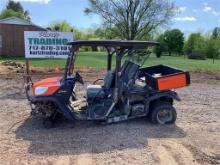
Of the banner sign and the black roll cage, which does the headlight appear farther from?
the banner sign

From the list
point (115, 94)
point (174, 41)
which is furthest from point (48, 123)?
point (174, 41)

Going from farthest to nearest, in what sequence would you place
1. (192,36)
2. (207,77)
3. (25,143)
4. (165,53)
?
(192,36) < (165,53) < (207,77) < (25,143)

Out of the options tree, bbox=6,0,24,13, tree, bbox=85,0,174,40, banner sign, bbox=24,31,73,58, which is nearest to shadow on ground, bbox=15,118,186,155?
banner sign, bbox=24,31,73,58

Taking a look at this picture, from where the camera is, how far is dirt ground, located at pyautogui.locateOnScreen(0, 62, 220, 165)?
634cm

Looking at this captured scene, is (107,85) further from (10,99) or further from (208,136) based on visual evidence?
(10,99)

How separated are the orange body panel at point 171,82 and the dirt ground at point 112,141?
2.75 feet

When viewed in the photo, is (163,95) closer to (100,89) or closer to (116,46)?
(100,89)

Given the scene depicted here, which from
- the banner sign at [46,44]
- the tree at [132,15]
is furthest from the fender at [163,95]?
the tree at [132,15]

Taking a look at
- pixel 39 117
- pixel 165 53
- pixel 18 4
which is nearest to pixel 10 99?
pixel 39 117

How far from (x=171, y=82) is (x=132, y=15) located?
42713 mm

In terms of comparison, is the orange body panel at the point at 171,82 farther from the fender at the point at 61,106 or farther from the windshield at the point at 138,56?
the fender at the point at 61,106

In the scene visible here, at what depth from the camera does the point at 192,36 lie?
73.6 meters

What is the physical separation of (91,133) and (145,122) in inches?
55.9

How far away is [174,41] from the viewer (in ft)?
222
